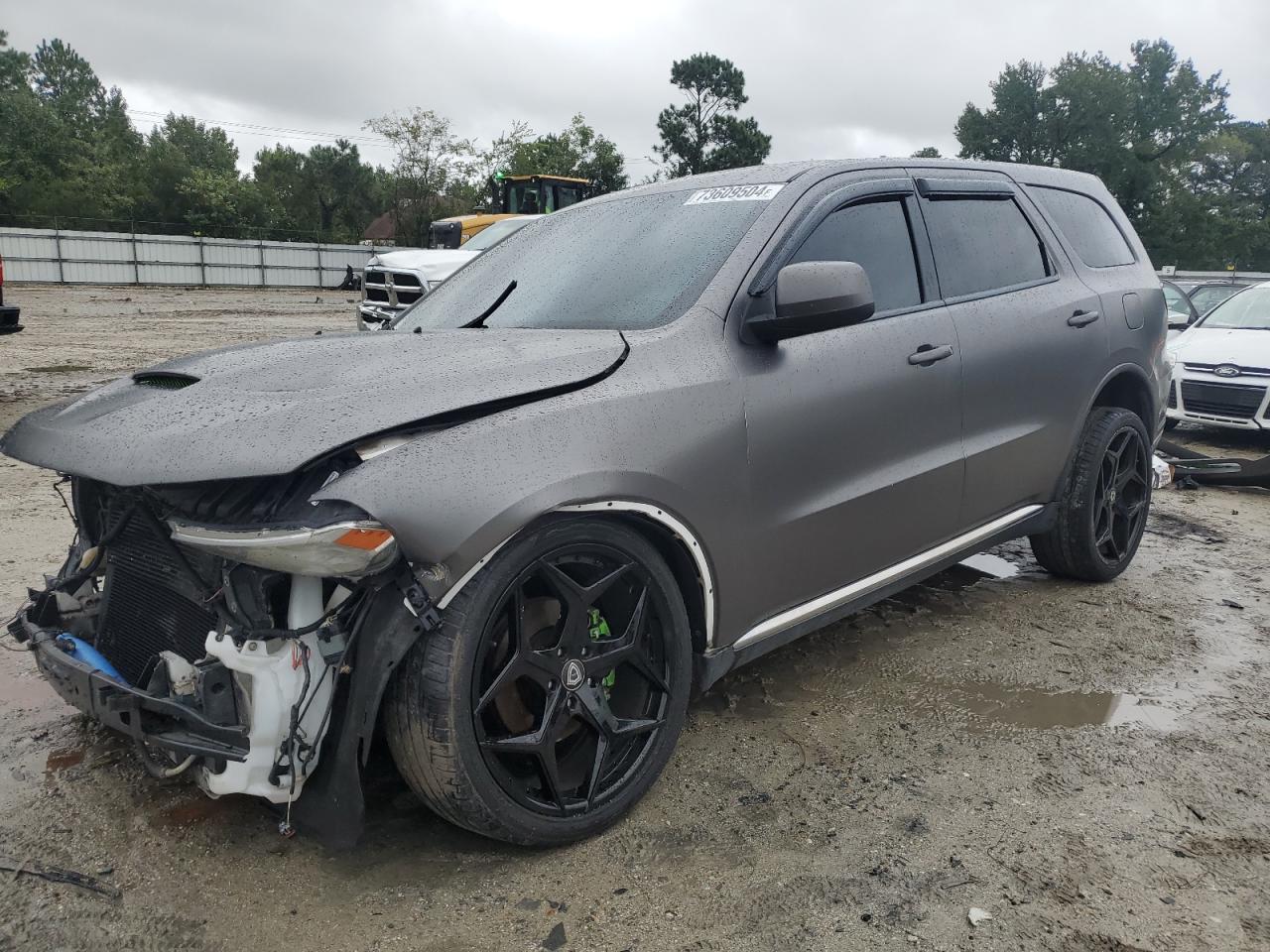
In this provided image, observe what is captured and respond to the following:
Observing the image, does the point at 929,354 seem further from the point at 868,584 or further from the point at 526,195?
the point at 526,195

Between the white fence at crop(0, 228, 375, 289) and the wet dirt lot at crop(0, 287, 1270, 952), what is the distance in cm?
3200

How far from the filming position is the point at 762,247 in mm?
2906

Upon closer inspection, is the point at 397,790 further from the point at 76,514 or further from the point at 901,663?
the point at 901,663

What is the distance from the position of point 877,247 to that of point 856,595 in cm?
119

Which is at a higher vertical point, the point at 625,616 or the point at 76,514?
the point at 76,514

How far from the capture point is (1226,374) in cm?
823

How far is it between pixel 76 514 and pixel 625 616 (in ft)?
5.26

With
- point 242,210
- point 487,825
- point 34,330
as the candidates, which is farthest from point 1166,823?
point 242,210

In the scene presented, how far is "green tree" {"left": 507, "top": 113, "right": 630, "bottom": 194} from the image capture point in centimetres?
5126

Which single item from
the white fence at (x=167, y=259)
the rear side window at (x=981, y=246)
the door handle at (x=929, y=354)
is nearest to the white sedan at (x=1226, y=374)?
the rear side window at (x=981, y=246)

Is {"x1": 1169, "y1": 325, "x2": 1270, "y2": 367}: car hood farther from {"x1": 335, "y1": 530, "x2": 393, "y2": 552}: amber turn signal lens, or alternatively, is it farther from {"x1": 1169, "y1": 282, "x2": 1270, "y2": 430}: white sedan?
{"x1": 335, "y1": 530, "x2": 393, "y2": 552}: amber turn signal lens

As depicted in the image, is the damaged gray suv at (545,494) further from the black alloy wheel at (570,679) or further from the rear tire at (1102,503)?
the rear tire at (1102,503)

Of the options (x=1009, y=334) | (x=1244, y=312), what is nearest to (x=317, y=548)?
(x=1009, y=334)

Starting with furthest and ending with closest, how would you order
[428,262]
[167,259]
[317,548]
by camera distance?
[167,259], [428,262], [317,548]
